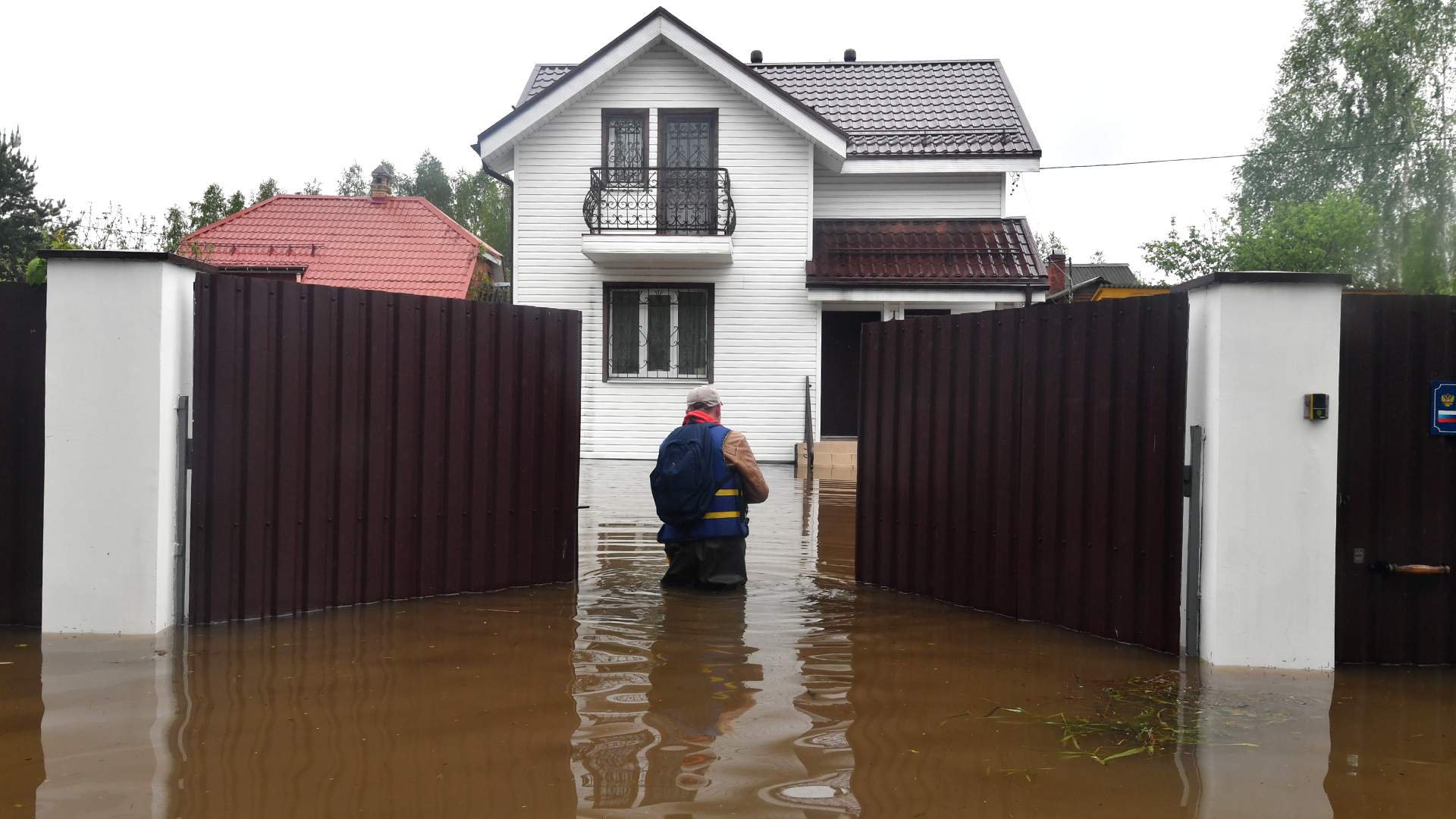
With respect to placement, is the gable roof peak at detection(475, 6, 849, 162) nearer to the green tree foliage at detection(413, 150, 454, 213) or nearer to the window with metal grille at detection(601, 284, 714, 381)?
the window with metal grille at detection(601, 284, 714, 381)

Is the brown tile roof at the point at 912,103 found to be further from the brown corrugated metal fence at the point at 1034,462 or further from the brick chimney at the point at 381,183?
the brown corrugated metal fence at the point at 1034,462

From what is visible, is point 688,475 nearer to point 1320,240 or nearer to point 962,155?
point 962,155

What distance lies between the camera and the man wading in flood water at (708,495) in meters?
8.53

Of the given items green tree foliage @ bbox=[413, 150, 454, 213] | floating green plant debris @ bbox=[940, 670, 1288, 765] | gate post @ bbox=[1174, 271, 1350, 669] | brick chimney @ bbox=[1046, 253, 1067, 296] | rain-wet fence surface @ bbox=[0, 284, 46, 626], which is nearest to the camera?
floating green plant debris @ bbox=[940, 670, 1288, 765]

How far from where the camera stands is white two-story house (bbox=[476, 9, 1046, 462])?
67.7ft

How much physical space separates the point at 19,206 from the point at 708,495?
159 ft

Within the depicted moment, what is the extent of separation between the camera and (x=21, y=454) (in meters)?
7.04

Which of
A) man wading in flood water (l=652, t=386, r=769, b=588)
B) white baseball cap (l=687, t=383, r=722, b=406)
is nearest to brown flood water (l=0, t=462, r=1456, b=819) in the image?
man wading in flood water (l=652, t=386, r=769, b=588)

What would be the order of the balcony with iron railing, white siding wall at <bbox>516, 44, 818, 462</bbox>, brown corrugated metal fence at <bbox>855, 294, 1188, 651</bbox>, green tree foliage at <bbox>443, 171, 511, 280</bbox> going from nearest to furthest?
brown corrugated metal fence at <bbox>855, 294, 1188, 651</bbox> → the balcony with iron railing → white siding wall at <bbox>516, 44, 818, 462</bbox> → green tree foliage at <bbox>443, 171, 511, 280</bbox>

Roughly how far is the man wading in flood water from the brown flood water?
2.51 feet

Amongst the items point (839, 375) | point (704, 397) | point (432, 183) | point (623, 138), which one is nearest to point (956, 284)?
point (839, 375)

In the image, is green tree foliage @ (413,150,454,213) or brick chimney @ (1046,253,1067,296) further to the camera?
green tree foliage @ (413,150,454,213)

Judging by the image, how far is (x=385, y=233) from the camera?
2953 cm

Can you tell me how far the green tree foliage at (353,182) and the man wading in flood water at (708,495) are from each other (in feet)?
272
